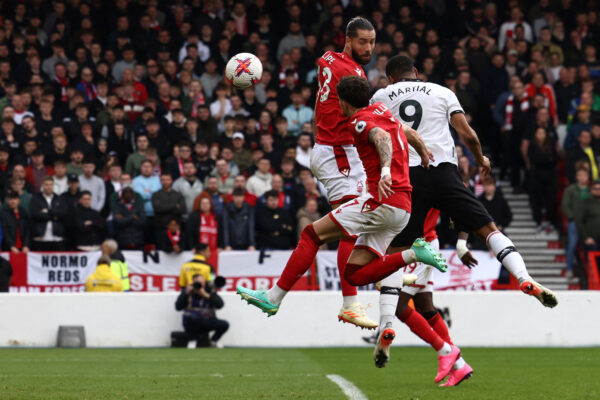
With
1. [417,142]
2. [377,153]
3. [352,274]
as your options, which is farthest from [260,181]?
[377,153]

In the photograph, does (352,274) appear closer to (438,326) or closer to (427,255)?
(427,255)

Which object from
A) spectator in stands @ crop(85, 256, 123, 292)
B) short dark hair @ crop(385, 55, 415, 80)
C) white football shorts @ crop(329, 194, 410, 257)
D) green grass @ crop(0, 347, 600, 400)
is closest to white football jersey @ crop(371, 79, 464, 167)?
short dark hair @ crop(385, 55, 415, 80)

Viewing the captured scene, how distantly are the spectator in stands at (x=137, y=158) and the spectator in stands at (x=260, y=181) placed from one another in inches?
78.3

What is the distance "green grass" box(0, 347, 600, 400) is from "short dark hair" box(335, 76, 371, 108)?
8.81 feet

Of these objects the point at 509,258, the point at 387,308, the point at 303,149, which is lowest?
the point at 387,308

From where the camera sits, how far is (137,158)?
65.5ft

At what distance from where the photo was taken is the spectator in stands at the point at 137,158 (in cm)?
1991

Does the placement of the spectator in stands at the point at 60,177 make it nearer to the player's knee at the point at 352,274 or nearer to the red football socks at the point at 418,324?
the red football socks at the point at 418,324

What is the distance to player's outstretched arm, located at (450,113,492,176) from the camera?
32.2 ft

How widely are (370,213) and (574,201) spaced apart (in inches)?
462

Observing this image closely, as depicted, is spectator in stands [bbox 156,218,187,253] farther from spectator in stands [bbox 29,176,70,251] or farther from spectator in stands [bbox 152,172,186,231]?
spectator in stands [bbox 29,176,70,251]

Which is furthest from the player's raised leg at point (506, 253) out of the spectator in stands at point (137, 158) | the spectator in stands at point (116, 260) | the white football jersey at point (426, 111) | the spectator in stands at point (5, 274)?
the spectator in stands at point (137, 158)

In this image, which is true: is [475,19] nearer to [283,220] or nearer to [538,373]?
[283,220]

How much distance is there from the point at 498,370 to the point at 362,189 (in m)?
4.37
